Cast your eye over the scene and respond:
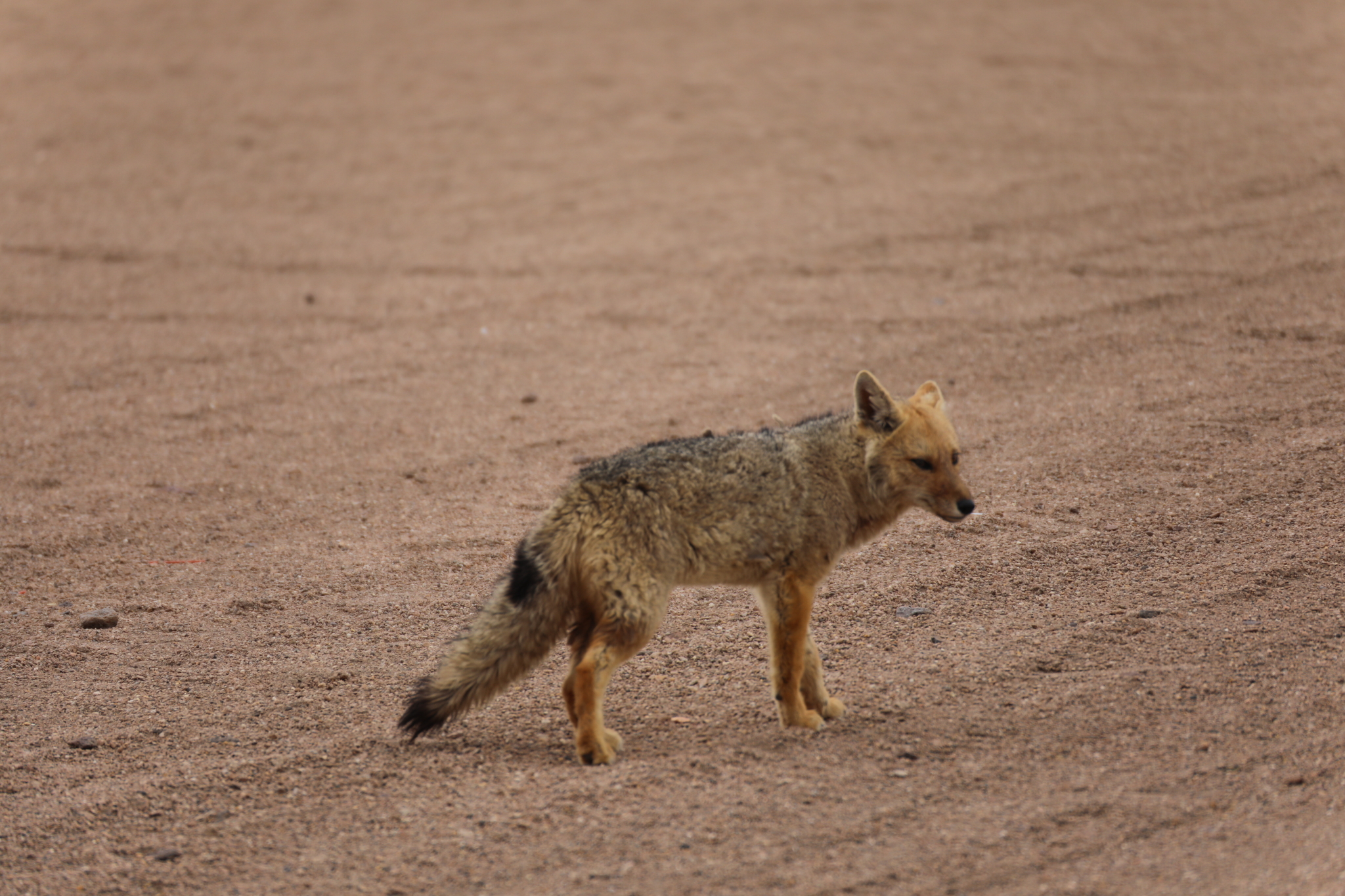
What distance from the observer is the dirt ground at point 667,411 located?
480 centimetres

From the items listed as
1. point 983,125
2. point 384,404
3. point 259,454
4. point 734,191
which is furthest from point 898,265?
point 259,454

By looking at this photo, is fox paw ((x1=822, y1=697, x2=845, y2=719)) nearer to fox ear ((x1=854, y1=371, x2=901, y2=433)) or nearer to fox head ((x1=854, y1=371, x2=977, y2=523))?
fox head ((x1=854, y1=371, x2=977, y2=523))

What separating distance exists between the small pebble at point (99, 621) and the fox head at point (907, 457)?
4509 mm

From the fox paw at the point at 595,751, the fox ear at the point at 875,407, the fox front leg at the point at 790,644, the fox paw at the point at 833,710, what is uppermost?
the fox ear at the point at 875,407

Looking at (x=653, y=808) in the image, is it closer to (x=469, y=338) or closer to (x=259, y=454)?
(x=259, y=454)

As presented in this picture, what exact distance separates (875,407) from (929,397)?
0.54 metres

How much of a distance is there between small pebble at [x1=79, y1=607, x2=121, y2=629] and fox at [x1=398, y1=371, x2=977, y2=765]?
2.74m

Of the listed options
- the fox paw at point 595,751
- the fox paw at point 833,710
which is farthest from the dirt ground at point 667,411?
the fox paw at point 833,710

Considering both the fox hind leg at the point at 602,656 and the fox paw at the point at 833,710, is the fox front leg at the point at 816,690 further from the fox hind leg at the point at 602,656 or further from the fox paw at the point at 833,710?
the fox hind leg at the point at 602,656

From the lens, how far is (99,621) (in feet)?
23.2

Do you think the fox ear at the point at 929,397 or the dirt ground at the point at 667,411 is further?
the fox ear at the point at 929,397

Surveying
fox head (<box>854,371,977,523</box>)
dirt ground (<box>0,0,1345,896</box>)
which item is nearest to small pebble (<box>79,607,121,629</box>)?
dirt ground (<box>0,0,1345,896</box>)

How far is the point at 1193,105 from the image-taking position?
635 inches

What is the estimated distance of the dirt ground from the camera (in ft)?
15.8
